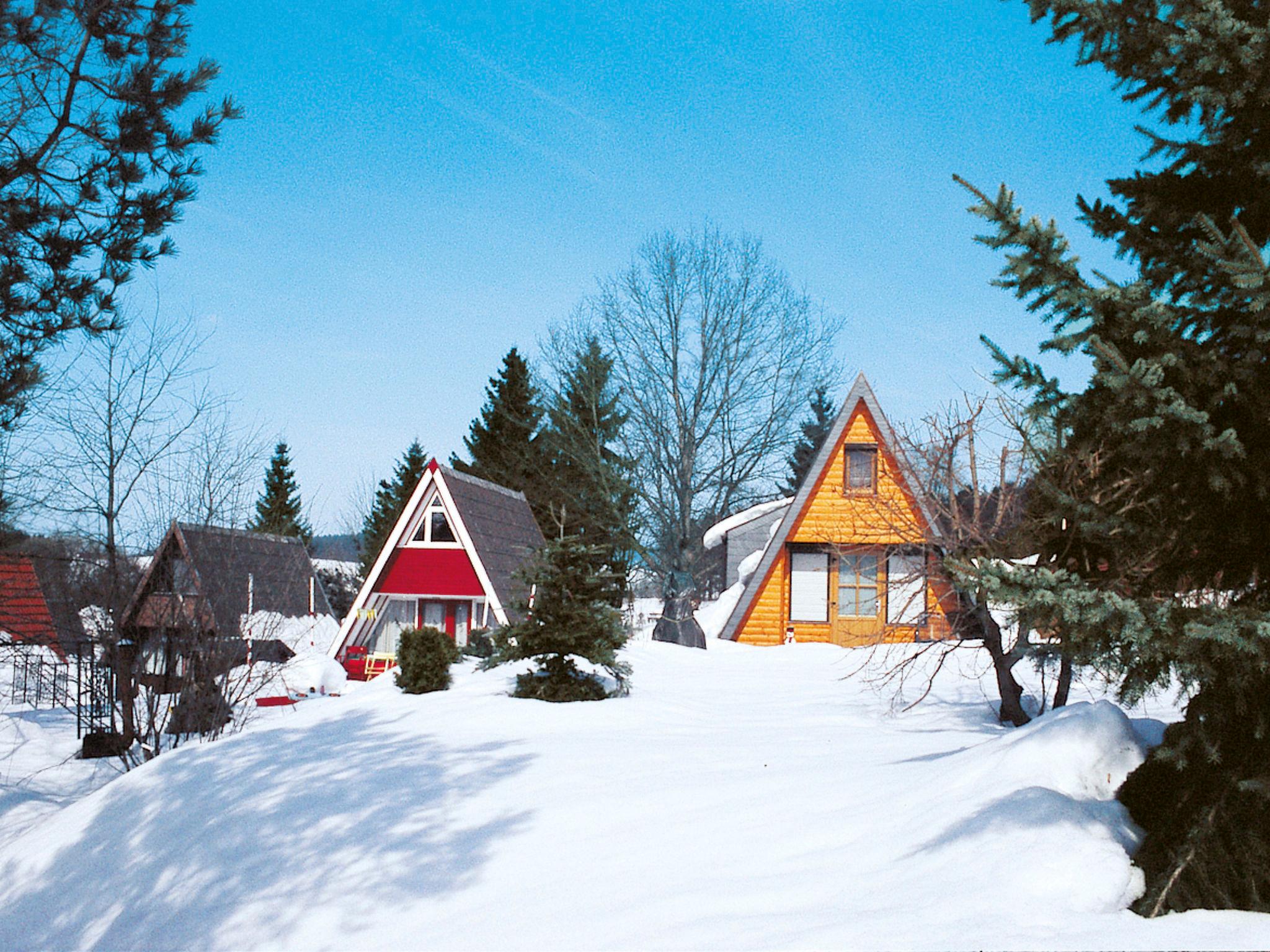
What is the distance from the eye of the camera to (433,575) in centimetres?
2088

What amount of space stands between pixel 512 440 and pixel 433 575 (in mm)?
19466

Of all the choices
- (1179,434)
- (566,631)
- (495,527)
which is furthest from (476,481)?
(1179,434)

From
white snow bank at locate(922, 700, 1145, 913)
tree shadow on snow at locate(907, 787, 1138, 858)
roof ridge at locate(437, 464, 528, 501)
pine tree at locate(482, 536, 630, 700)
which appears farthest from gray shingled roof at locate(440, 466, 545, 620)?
tree shadow on snow at locate(907, 787, 1138, 858)

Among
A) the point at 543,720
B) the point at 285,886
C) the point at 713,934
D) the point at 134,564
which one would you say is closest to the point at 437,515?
the point at 134,564

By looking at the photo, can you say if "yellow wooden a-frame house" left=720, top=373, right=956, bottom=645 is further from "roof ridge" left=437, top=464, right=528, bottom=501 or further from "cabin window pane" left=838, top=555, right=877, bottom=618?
"roof ridge" left=437, top=464, right=528, bottom=501

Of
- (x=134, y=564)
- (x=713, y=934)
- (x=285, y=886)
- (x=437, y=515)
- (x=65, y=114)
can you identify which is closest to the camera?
(x=713, y=934)

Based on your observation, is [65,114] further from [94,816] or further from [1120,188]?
[1120,188]

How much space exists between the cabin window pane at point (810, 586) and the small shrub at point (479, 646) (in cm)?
808

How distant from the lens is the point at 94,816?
8.11 meters

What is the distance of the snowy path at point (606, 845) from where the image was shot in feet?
14.8

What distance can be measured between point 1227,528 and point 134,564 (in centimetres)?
1126

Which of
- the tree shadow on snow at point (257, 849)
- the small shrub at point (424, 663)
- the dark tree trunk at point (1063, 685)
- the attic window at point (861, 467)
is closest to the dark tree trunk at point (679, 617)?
the attic window at point (861, 467)

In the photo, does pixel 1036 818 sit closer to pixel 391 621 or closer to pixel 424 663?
pixel 424 663

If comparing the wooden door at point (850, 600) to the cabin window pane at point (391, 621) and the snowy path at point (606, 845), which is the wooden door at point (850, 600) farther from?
the snowy path at point (606, 845)
